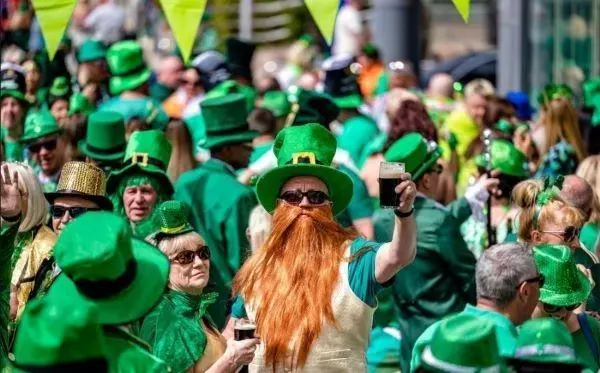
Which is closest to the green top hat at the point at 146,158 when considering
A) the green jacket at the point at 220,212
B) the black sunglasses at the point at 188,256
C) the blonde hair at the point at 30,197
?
the green jacket at the point at 220,212

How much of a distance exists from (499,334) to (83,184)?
2.91m

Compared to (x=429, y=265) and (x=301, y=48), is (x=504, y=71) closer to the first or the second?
(x=301, y=48)

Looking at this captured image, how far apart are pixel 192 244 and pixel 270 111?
470 centimetres

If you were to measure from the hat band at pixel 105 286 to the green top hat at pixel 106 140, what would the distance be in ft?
16.2

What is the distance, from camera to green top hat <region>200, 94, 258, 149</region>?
10.7 meters

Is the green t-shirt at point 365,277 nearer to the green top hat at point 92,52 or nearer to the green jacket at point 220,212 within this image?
the green jacket at point 220,212

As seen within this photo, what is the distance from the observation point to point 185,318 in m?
7.46

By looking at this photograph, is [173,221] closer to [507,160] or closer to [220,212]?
[220,212]

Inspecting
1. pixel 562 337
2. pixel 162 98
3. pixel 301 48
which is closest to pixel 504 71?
pixel 301 48

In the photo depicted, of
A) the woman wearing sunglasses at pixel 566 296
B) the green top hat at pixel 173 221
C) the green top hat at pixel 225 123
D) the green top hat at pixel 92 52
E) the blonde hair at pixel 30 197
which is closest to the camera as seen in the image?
the woman wearing sunglasses at pixel 566 296

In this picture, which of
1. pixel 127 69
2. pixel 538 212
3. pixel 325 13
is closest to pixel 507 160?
pixel 325 13

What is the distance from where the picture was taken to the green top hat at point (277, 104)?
1321cm

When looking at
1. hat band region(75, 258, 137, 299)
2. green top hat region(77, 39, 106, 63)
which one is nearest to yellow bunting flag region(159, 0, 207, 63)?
hat band region(75, 258, 137, 299)

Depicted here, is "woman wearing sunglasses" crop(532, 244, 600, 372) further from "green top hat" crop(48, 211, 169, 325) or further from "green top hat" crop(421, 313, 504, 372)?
"green top hat" crop(48, 211, 169, 325)
